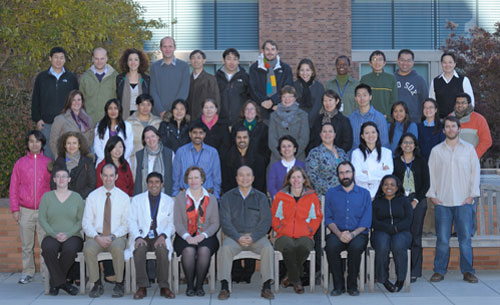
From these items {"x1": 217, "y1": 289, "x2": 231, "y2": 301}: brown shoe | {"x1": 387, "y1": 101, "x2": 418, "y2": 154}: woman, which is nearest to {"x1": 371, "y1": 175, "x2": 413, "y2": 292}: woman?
{"x1": 387, "y1": 101, "x2": 418, "y2": 154}: woman

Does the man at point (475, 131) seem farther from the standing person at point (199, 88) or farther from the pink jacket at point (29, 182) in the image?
the pink jacket at point (29, 182)

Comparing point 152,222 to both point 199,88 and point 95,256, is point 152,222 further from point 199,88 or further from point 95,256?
point 199,88

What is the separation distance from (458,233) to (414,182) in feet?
2.89

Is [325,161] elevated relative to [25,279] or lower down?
elevated

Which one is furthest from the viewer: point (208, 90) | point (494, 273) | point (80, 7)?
point (80, 7)

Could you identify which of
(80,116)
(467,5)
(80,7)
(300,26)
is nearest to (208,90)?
(80,116)

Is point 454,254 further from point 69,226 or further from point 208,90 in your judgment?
point 69,226

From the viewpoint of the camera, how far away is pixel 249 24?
23094 millimetres

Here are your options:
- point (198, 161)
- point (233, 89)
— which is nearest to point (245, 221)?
point (198, 161)

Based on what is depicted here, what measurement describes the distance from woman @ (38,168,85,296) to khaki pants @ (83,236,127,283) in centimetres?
21

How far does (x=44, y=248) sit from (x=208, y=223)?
201 centimetres

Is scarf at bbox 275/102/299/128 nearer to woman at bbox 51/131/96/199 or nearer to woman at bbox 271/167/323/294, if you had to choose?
woman at bbox 271/167/323/294

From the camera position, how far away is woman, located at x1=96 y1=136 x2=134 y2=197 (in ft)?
31.6

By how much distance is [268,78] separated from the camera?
11.1m
